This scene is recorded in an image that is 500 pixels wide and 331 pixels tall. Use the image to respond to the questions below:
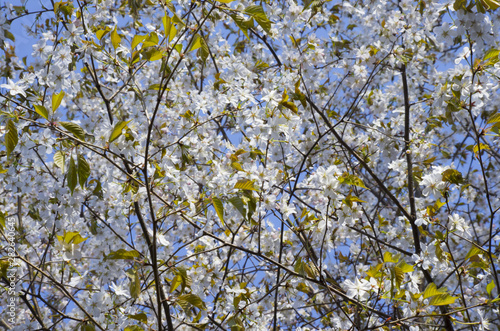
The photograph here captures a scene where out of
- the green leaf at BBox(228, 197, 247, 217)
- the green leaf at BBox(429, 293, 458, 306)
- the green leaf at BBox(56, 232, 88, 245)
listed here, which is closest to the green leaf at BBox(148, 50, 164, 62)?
the green leaf at BBox(228, 197, 247, 217)

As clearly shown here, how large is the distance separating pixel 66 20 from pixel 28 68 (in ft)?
2.50

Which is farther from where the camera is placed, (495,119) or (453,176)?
(453,176)

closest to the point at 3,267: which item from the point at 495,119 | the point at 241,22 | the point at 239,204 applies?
the point at 239,204

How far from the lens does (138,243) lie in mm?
3359

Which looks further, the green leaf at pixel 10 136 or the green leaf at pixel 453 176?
the green leaf at pixel 453 176

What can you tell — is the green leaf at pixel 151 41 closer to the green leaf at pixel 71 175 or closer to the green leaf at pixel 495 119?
the green leaf at pixel 71 175

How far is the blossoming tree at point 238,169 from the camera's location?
1465mm

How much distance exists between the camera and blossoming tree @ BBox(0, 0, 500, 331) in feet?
4.81

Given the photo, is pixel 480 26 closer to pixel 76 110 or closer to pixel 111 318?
pixel 111 318

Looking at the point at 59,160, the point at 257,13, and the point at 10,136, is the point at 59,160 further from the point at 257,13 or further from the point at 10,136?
the point at 257,13

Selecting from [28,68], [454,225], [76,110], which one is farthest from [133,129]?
[76,110]

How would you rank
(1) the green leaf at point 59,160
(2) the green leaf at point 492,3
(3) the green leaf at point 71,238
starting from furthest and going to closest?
(3) the green leaf at point 71,238 → (1) the green leaf at point 59,160 → (2) the green leaf at point 492,3

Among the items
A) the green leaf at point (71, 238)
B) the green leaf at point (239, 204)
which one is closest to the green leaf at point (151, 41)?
the green leaf at point (239, 204)

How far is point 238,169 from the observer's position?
1625mm
